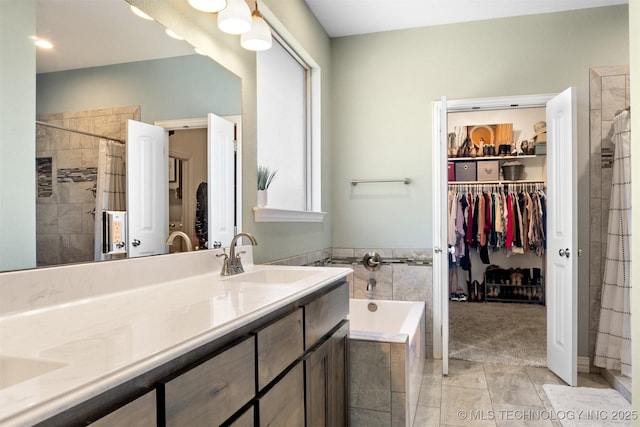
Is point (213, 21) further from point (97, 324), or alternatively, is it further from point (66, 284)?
point (97, 324)

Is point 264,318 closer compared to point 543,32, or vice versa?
point 264,318

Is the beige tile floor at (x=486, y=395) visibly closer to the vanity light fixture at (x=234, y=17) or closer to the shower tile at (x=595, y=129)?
the shower tile at (x=595, y=129)

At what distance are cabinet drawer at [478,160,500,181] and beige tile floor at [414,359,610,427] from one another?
2.87m

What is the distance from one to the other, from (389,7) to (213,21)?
1.73 metres

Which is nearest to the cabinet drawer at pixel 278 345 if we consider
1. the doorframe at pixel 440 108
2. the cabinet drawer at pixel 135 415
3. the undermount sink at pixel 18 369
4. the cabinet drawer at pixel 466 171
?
the cabinet drawer at pixel 135 415

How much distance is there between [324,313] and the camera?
65.1 inches

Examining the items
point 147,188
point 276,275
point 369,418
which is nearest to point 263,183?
point 276,275

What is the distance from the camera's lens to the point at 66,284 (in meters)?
1.18

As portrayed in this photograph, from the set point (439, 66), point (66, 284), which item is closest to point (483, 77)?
point (439, 66)

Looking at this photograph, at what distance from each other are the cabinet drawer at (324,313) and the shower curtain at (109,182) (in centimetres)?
69

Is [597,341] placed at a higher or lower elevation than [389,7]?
lower

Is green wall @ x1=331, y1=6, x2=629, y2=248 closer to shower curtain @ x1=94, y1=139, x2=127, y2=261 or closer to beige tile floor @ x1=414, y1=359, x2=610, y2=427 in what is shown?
beige tile floor @ x1=414, y1=359, x2=610, y2=427

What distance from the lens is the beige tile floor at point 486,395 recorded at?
7.96 ft

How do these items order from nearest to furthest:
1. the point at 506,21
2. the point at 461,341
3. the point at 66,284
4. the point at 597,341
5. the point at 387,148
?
the point at 66,284 → the point at 597,341 → the point at 506,21 → the point at 387,148 → the point at 461,341
